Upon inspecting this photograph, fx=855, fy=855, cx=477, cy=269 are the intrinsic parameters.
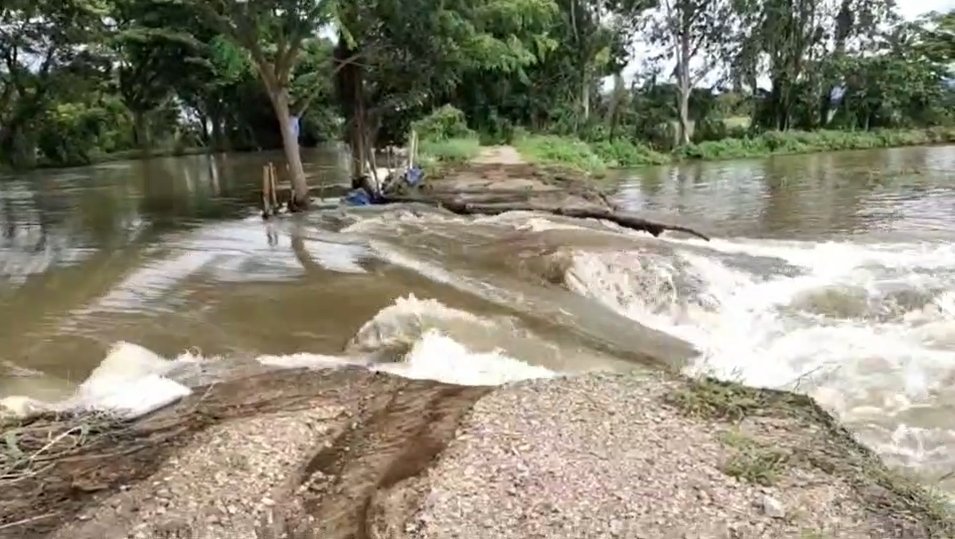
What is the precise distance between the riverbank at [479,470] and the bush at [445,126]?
23128mm

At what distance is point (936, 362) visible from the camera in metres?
7.38

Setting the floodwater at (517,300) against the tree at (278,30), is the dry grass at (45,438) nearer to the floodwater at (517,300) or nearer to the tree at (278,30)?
the floodwater at (517,300)

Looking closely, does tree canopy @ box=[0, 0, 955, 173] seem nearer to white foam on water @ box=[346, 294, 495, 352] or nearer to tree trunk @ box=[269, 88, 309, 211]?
tree trunk @ box=[269, 88, 309, 211]

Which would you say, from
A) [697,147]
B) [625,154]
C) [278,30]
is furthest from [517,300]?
[697,147]

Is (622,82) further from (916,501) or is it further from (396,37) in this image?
(916,501)

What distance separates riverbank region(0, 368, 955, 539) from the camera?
3998 millimetres

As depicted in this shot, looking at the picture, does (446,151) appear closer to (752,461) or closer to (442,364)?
(442,364)

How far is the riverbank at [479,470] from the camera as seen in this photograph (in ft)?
13.1

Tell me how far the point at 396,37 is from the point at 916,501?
538 inches

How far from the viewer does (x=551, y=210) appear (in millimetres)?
15336

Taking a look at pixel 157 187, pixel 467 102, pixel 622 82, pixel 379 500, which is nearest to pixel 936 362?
pixel 379 500

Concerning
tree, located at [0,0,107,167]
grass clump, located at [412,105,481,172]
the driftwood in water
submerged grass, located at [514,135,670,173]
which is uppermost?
tree, located at [0,0,107,167]

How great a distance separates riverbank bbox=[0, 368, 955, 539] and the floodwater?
4.02 ft

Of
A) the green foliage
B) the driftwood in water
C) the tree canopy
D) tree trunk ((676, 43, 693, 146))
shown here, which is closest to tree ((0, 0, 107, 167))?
the tree canopy
